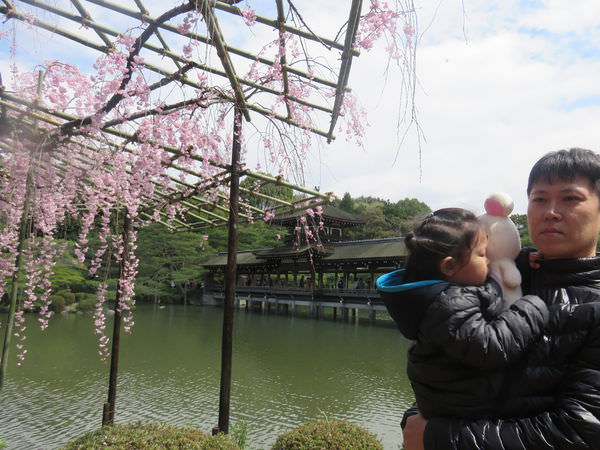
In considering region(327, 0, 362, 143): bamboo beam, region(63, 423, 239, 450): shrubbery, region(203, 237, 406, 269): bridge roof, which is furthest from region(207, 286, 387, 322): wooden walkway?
region(63, 423, 239, 450): shrubbery

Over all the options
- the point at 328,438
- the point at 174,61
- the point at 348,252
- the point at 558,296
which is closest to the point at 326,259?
the point at 348,252

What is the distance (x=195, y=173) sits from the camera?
4836mm

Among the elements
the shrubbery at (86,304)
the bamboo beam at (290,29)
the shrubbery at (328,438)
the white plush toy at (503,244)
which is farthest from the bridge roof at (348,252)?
the white plush toy at (503,244)

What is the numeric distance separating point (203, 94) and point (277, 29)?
855 millimetres

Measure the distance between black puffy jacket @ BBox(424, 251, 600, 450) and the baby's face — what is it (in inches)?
7.1

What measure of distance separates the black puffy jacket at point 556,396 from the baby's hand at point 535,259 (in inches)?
4.7

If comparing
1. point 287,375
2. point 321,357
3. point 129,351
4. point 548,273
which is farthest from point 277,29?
point 129,351

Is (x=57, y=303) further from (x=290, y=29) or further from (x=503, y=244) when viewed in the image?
(x=503, y=244)

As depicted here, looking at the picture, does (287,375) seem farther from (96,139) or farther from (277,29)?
(277,29)

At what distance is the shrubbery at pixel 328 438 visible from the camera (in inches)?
127

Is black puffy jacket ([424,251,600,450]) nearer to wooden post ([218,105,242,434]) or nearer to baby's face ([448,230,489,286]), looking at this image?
baby's face ([448,230,489,286])

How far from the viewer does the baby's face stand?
1.10 metres

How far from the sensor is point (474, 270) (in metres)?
1.10

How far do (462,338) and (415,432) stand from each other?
0.31m
